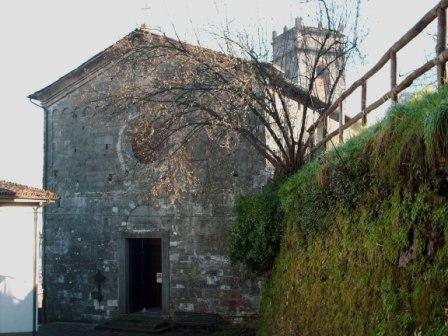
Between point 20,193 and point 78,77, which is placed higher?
point 78,77

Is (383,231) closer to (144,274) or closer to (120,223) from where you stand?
(120,223)

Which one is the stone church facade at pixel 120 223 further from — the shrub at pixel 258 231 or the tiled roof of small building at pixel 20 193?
the tiled roof of small building at pixel 20 193

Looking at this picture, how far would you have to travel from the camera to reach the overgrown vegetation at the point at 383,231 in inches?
142

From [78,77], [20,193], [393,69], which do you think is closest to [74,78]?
[78,77]

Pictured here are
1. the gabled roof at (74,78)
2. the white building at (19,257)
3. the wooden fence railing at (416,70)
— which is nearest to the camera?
the wooden fence railing at (416,70)

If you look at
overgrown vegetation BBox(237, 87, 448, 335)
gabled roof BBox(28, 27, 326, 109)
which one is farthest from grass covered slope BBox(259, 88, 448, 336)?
gabled roof BBox(28, 27, 326, 109)

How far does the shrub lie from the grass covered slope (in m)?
2.54

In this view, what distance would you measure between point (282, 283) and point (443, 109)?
5.77m

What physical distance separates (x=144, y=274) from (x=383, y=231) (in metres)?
11.8

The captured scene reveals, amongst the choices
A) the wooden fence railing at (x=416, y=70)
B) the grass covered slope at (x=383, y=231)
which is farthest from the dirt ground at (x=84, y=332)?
the wooden fence railing at (x=416, y=70)

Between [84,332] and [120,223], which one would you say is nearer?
[84,332]

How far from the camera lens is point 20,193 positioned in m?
10.5

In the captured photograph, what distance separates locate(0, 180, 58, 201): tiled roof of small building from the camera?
10344mm

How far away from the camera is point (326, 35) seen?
11133mm
